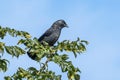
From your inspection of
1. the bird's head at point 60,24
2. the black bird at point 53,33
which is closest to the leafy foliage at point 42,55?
the black bird at point 53,33

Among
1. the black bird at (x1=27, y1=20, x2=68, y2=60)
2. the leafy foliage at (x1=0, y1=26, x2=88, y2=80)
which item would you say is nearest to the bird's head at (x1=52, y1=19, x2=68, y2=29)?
the black bird at (x1=27, y1=20, x2=68, y2=60)

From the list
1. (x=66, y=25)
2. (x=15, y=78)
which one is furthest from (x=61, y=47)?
(x=66, y=25)

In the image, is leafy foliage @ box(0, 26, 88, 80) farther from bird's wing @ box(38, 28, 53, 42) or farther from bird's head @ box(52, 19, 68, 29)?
bird's head @ box(52, 19, 68, 29)

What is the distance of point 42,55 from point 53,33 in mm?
6991

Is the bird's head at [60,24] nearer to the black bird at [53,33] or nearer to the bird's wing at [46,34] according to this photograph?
the black bird at [53,33]

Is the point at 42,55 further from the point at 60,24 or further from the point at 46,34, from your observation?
the point at 60,24

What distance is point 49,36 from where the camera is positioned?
12.9 meters

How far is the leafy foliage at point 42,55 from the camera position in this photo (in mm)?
6012

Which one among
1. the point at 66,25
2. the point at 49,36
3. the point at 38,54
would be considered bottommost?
the point at 38,54

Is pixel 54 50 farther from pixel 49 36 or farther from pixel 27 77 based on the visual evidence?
pixel 49 36

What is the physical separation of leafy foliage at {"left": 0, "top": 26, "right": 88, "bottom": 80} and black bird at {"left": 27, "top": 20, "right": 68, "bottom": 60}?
18.8ft

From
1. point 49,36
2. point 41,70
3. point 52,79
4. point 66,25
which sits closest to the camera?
point 52,79

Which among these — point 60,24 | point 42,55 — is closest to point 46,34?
point 60,24

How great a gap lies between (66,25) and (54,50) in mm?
7763
